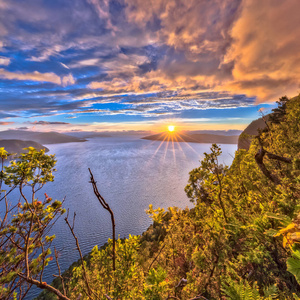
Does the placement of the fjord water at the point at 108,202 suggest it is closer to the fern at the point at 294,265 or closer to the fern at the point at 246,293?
the fern at the point at 246,293

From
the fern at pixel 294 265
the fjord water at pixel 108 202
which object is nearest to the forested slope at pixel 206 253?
the fern at pixel 294 265

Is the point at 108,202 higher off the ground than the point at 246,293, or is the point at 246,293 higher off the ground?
the point at 246,293

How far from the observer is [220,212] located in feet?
30.2

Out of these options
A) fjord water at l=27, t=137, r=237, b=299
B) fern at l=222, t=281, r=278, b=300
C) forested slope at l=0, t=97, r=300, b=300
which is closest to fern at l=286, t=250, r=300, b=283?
forested slope at l=0, t=97, r=300, b=300

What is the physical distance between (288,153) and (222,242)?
26.6 ft

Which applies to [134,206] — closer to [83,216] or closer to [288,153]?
[83,216]

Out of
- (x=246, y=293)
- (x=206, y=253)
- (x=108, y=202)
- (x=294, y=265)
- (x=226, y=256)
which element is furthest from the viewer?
(x=108, y=202)

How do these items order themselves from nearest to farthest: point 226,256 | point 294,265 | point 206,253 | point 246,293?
point 294,265 < point 246,293 < point 226,256 < point 206,253

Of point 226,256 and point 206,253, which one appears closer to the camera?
point 226,256

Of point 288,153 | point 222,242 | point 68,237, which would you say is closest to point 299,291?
point 222,242

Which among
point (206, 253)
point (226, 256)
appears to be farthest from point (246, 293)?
point (206, 253)

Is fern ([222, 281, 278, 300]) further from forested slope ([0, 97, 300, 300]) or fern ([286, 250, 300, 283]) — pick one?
fern ([286, 250, 300, 283])

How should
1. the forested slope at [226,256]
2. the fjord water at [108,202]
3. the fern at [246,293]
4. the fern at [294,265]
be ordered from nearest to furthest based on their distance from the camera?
the fern at [294,265] < the fern at [246,293] < the forested slope at [226,256] < the fjord water at [108,202]

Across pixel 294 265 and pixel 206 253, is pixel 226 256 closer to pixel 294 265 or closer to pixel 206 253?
pixel 206 253
